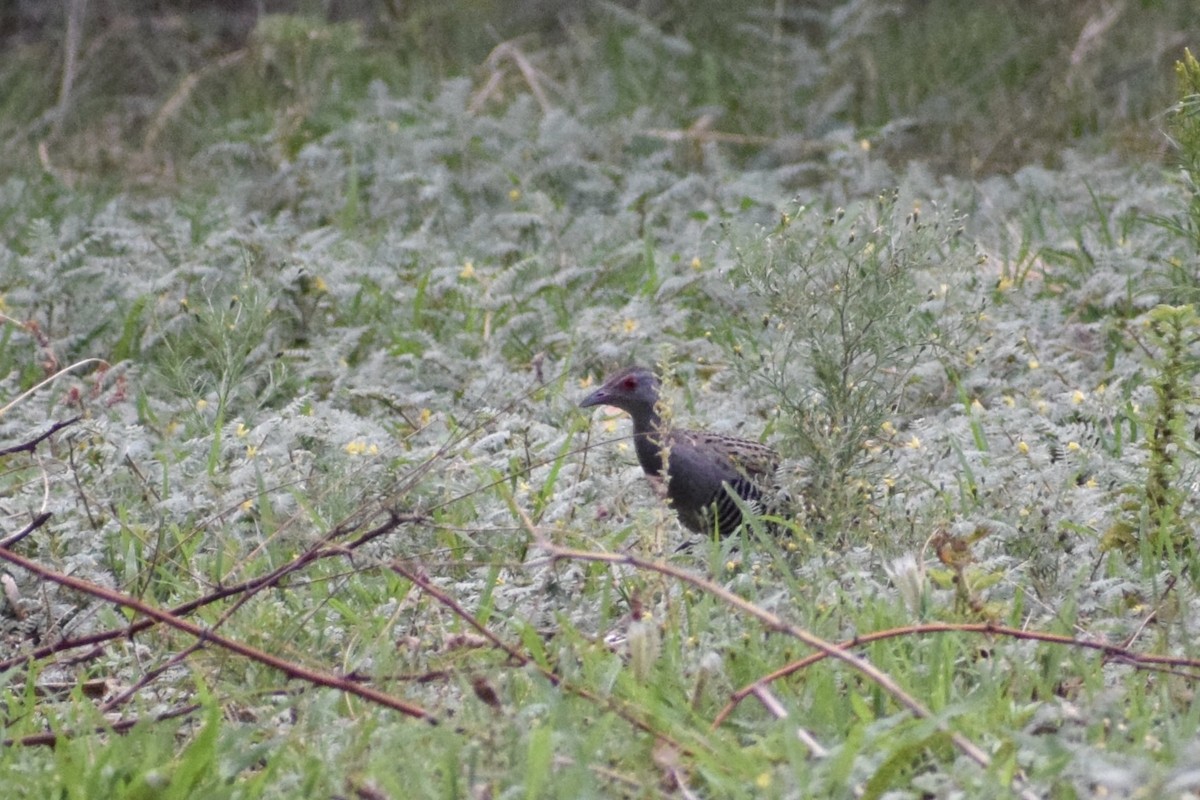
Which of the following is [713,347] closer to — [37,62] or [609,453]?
[609,453]

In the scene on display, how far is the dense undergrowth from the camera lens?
3100 millimetres

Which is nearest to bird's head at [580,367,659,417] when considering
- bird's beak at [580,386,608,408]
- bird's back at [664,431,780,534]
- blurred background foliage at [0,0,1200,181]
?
bird's beak at [580,386,608,408]

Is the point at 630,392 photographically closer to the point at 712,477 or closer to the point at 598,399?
the point at 598,399

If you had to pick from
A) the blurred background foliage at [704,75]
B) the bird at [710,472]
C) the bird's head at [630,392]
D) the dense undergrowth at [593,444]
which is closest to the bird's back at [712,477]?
the bird at [710,472]

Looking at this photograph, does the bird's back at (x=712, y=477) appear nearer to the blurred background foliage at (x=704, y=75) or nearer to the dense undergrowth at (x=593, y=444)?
the dense undergrowth at (x=593, y=444)

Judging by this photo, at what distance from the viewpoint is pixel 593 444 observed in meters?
4.77

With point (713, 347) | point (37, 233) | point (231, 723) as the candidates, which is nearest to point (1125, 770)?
point (231, 723)

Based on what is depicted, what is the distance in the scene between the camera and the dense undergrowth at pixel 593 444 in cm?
310

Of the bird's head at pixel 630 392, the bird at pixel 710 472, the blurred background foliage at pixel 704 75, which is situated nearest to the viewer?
the bird at pixel 710 472

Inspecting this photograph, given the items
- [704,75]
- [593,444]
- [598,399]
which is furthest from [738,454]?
[704,75]

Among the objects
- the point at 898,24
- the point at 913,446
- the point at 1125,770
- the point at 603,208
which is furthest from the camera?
the point at 898,24

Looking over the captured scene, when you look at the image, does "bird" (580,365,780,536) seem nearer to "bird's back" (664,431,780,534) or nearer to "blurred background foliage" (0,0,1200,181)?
"bird's back" (664,431,780,534)

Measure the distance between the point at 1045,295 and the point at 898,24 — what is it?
13.3ft

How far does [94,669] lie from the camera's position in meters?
3.85
